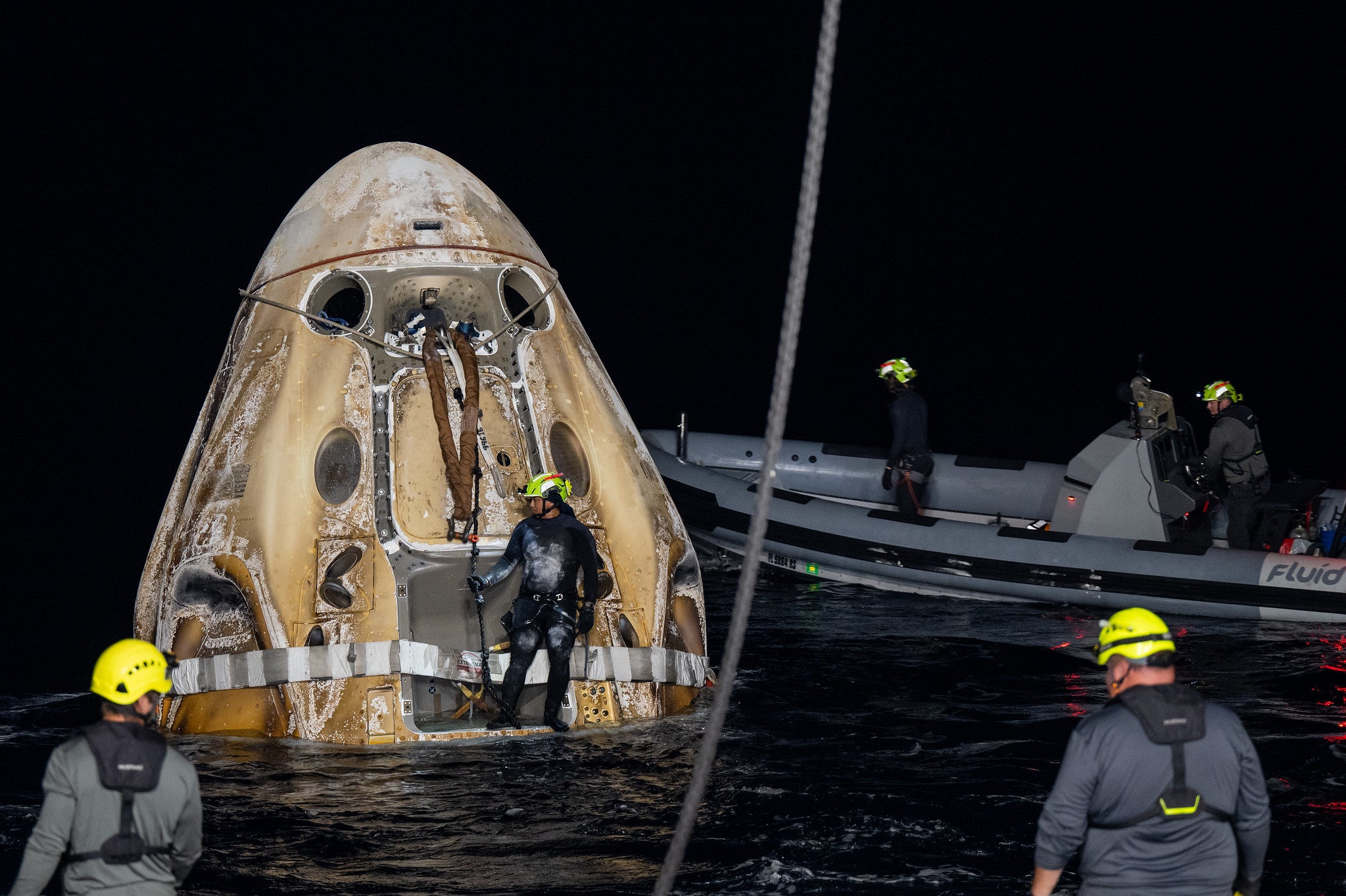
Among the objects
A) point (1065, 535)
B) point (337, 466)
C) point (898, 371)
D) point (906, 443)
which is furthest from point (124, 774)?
point (906, 443)

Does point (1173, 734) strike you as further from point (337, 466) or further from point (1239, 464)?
point (1239, 464)

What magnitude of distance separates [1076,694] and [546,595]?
3.33 m

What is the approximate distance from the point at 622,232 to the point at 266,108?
9.97m

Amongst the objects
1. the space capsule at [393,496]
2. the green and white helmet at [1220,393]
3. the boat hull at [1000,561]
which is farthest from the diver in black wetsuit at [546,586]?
the green and white helmet at [1220,393]

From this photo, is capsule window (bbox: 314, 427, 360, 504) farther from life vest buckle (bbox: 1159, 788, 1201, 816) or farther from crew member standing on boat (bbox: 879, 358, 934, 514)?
crew member standing on boat (bbox: 879, 358, 934, 514)

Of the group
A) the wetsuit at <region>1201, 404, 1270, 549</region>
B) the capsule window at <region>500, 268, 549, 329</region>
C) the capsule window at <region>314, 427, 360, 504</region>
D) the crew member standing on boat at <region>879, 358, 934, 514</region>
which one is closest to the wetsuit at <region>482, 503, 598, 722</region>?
the capsule window at <region>314, 427, 360, 504</region>

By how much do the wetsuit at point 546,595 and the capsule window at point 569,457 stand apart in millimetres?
672

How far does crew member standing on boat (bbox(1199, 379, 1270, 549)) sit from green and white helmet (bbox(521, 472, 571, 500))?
5.49 m

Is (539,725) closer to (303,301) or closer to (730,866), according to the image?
(730,866)

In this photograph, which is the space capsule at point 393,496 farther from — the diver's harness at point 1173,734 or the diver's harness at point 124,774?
the diver's harness at point 1173,734

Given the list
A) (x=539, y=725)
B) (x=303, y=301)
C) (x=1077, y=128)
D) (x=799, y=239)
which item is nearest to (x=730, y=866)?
(x=539, y=725)

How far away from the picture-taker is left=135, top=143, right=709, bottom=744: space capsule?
21.2 ft

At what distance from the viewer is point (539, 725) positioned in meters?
6.58

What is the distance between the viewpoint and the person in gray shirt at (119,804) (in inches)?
134
